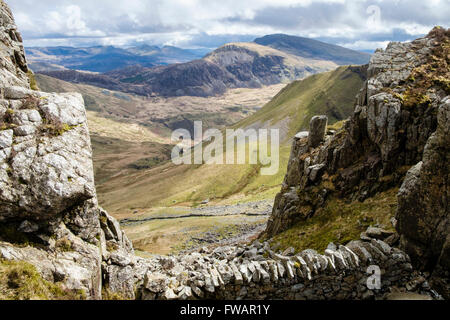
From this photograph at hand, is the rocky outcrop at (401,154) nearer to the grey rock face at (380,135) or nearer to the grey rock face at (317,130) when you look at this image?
the grey rock face at (380,135)

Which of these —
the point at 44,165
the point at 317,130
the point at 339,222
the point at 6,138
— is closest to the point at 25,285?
the point at 44,165

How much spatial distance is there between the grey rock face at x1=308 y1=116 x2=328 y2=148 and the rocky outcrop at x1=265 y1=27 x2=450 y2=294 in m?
0.99

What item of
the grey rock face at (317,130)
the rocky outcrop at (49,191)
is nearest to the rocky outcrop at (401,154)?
the grey rock face at (317,130)

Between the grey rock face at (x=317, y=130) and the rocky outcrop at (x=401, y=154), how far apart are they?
3.25ft

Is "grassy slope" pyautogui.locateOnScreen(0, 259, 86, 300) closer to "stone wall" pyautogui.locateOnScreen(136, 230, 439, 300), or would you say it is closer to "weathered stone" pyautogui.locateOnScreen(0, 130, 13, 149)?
"stone wall" pyautogui.locateOnScreen(136, 230, 439, 300)

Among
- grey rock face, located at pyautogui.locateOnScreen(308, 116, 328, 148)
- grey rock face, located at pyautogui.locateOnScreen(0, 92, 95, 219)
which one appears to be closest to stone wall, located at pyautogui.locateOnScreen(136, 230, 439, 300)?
grey rock face, located at pyautogui.locateOnScreen(0, 92, 95, 219)

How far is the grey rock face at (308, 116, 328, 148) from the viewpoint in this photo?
38.1 meters

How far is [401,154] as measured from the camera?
2608 centimetres

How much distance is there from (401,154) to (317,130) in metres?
13.4

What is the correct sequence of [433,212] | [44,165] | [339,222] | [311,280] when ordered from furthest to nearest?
[339,222]
[311,280]
[433,212]
[44,165]

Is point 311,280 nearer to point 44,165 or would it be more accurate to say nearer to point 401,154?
point 401,154
